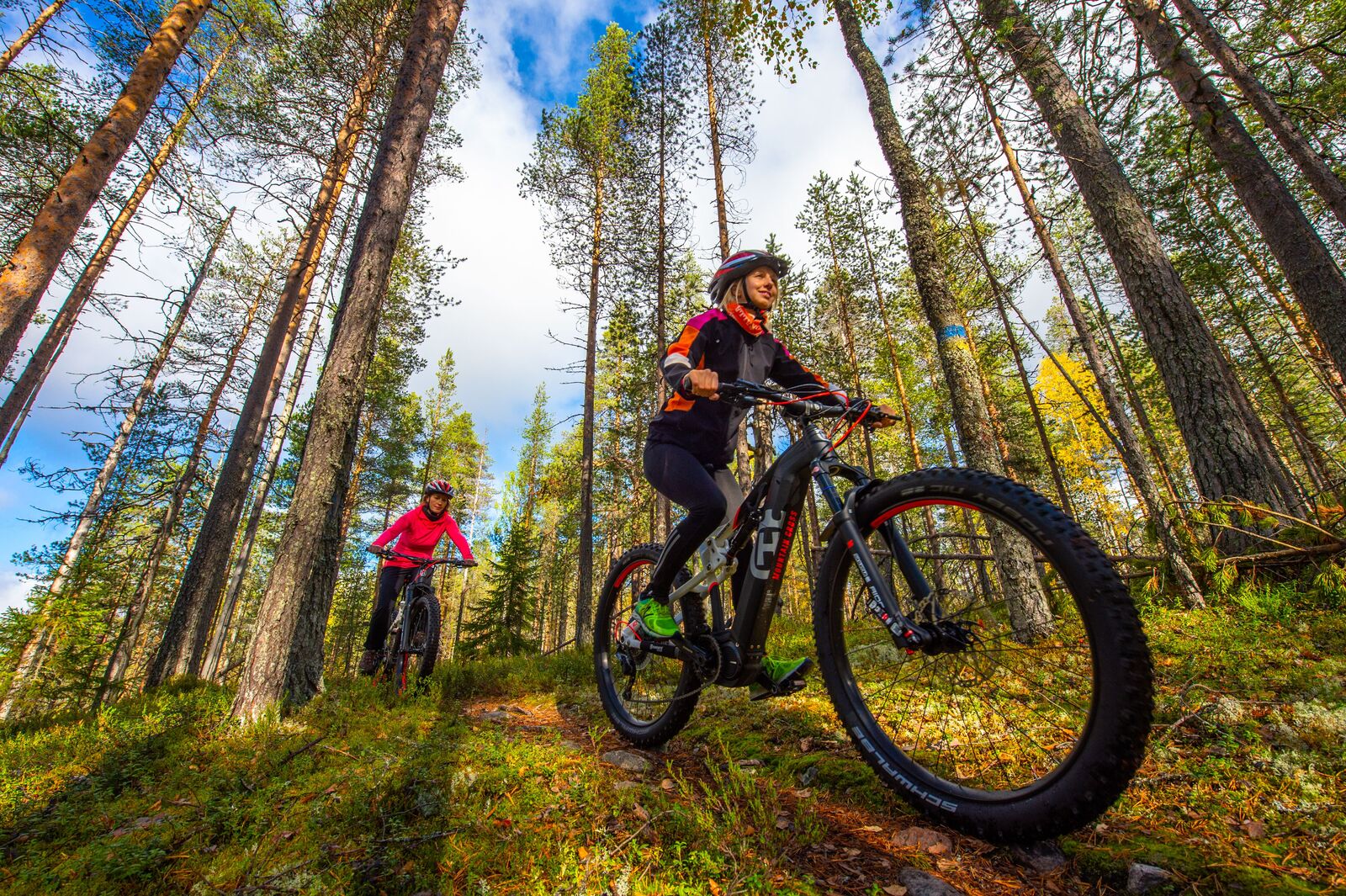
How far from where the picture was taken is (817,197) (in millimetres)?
20094

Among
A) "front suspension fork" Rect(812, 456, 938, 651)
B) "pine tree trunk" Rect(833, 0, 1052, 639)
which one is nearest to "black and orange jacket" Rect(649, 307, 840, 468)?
"front suspension fork" Rect(812, 456, 938, 651)

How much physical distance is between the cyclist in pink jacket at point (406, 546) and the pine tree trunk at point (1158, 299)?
8.09m

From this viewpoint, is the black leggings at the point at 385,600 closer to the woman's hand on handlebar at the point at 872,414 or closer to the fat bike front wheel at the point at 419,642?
the fat bike front wheel at the point at 419,642

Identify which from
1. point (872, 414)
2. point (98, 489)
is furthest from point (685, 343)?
point (98, 489)

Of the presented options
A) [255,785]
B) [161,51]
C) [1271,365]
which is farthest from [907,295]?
[255,785]

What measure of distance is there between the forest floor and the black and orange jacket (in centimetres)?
180

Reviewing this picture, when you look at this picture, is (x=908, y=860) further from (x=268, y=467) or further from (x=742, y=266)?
(x=268, y=467)

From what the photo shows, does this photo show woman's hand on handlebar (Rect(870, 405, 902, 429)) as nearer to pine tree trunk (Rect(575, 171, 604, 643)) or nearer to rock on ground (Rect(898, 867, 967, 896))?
rock on ground (Rect(898, 867, 967, 896))

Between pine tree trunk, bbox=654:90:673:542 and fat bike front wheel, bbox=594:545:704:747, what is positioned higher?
pine tree trunk, bbox=654:90:673:542

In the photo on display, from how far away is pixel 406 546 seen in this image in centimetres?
684

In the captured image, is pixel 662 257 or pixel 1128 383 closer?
pixel 662 257

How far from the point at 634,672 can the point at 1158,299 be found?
667 centimetres

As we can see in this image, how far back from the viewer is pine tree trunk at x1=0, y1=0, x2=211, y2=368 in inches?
190

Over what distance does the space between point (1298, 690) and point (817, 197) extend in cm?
2106
